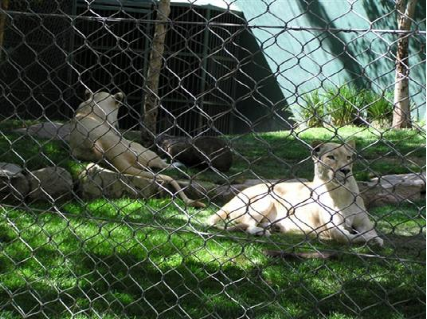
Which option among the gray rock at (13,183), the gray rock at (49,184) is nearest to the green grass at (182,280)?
the gray rock at (13,183)

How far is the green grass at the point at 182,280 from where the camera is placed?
160 inches

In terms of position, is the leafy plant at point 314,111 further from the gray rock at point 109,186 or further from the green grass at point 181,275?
the gray rock at point 109,186

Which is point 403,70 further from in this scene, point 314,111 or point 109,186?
point 314,111

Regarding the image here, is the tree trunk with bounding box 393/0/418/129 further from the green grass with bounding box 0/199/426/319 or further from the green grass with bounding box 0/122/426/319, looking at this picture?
the green grass with bounding box 0/199/426/319

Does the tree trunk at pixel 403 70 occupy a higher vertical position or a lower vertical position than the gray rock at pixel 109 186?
higher

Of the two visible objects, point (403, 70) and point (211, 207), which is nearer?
point (211, 207)

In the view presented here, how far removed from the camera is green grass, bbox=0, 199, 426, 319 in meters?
4.06

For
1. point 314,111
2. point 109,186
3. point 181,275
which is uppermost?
point 314,111

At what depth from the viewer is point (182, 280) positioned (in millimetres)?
4418

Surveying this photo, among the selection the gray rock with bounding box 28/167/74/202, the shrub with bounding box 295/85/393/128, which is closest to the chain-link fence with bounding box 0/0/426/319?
the gray rock with bounding box 28/167/74/202

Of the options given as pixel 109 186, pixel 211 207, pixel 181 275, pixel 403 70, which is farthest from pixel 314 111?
pixel 403 70

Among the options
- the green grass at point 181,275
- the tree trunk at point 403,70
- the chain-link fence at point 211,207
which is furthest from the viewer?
the green grass at point 181,275

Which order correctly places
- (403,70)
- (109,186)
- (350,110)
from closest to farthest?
(109,186), (403,70), (350,110)

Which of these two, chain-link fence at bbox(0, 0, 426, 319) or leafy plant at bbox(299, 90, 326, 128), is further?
chain-link fence at bbox(0, 0, 426, 319)
